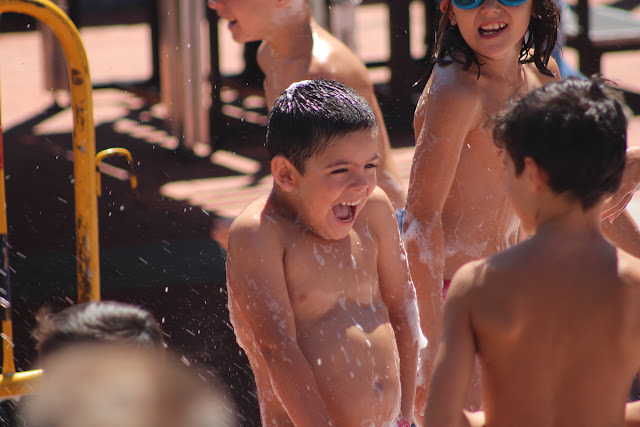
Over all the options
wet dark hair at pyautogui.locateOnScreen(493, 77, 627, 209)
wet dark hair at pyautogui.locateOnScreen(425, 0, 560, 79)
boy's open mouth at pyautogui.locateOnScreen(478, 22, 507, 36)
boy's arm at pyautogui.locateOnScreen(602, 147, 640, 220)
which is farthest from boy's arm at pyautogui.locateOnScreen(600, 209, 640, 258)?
wet dark hair at pyautogui.locateOnScreen(493, 77, 627, 209)

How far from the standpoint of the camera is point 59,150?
8.66 m

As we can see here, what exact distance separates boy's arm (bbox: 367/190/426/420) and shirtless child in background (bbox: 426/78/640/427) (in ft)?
2.41

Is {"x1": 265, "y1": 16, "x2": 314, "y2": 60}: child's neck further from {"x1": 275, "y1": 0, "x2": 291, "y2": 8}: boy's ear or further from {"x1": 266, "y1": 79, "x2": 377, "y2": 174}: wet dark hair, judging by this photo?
{"x1": 266, "y1": 79, "x2": 377, "y2": 174}: wet dark hair

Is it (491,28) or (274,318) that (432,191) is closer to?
(491,28)

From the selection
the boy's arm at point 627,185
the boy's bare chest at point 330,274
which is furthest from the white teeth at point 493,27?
the boy's bare chest at point 330,274

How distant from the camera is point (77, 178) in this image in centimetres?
317

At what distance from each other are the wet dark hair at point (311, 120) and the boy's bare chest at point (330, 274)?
0.22 metres

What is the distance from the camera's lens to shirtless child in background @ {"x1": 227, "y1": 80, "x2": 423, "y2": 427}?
229 centimetres

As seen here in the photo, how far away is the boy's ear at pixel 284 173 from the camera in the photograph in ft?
7.81

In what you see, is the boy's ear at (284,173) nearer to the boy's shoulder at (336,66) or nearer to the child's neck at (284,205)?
the child's neck at (284,205)

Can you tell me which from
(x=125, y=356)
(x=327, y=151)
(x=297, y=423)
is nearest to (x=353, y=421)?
(x=297, y=423)

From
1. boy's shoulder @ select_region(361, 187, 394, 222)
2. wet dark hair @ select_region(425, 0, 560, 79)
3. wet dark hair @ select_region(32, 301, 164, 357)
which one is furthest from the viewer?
wet dark hair @ select_region(425, 0, 560, 79)

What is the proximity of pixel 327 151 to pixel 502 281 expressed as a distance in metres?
0.74

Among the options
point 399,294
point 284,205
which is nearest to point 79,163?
point 284,205
